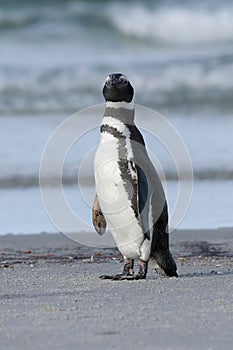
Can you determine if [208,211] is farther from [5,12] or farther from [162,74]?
[5,12]

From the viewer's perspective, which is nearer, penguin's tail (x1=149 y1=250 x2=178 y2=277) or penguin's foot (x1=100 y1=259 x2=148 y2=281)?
penguin's foot (x1=100 y1=259 x2=148 y2=281)

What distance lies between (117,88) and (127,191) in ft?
2.04

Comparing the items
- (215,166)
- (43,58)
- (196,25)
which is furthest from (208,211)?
(196,25)

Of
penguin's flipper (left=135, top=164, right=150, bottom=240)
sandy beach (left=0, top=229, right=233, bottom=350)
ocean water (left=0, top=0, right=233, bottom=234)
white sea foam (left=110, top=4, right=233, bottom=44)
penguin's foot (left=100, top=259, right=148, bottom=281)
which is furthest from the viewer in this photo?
white sea foam (left=110, top=4, right=233, bottom=44)

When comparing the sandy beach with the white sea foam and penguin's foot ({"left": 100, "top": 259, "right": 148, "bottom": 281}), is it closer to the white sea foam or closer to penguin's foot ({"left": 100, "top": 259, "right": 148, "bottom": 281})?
penguin's foot ({"left": 100, "top": 259, "right": 148, "bottom": 281})

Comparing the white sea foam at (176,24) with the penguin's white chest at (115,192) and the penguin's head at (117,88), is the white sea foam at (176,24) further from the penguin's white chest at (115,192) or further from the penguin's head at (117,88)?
the penguin's white chest at (115,192)

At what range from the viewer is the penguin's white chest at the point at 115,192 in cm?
688

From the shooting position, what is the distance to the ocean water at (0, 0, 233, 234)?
11.3 metres

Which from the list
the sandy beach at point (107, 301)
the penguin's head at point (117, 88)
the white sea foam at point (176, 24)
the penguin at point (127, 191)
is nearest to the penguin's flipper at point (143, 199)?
the penguin at point (127, 191)

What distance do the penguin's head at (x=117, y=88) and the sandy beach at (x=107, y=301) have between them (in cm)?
110

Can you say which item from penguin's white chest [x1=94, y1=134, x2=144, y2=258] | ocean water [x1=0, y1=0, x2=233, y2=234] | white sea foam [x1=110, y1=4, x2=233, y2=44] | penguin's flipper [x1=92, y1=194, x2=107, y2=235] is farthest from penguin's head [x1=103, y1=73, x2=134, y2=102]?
white sea foam [x1=110, y1=4, x2=233, y2=44]

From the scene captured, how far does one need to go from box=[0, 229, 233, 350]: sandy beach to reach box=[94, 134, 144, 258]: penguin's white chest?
0.32 meters

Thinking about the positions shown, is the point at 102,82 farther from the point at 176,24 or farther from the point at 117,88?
the point at 117,88

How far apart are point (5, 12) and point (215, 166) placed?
15.8 metres
